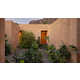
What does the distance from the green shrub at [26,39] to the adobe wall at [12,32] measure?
28 cm

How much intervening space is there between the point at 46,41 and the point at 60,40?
0.63m

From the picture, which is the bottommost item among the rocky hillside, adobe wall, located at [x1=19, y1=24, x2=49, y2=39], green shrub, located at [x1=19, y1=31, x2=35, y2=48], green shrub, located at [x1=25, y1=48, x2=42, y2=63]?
green shrub, located at [x1=25, y1=48, x2=42, y2=63]

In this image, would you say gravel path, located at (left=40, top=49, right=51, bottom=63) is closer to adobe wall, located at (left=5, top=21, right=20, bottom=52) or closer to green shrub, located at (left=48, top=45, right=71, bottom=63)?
green shrub, located at (left=48, top=45, right=71, bottom=63)

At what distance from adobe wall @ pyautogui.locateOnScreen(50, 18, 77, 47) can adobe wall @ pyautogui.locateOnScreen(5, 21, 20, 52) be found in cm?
159

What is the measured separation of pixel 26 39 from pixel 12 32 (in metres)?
0.71

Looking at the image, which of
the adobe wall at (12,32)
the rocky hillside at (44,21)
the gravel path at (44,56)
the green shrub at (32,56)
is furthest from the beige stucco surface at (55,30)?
the green shrub at (32,56)

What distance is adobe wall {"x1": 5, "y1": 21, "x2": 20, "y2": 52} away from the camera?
4791mm

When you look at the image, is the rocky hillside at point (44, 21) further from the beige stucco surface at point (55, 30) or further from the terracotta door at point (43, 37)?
the terracotta door at point (43, 37)

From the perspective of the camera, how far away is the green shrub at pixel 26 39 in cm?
483

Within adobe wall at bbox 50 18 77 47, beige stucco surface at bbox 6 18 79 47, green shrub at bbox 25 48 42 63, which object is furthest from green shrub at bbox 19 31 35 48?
adobe wall at bbox 50 18 77 47

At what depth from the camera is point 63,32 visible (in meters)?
4.81

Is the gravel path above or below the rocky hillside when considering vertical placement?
below
